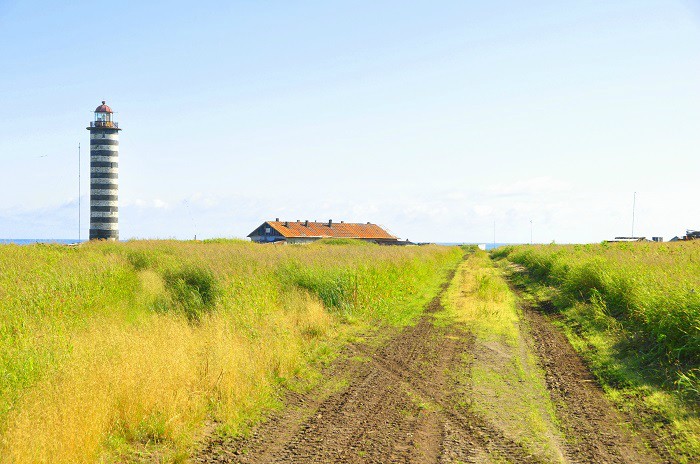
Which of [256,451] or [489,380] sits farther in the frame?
[489,380]

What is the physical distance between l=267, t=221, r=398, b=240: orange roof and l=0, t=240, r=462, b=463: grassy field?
205 feet

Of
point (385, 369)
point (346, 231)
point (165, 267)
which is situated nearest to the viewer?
point (385, 369)

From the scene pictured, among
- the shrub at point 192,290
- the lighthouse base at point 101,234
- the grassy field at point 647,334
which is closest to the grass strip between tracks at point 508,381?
the grassy field at point 647,334

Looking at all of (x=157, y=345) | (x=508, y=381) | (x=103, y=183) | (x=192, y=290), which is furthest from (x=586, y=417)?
(x=103, y=183)

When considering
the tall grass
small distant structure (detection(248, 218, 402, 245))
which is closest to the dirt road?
the tall grass

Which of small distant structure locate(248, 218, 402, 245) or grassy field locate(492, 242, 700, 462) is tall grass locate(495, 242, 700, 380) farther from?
small distant structure locate(248, 218, 402, 245)

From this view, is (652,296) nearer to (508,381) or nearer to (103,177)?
(508,381)

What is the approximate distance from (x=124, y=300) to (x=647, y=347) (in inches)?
447

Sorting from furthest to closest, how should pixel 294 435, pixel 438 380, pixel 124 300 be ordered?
pixel 124 300 < pixel 438 380 < pixel 294 435

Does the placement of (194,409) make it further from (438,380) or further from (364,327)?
(364,327)

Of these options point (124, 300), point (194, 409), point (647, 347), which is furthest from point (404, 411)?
point (124, 300)

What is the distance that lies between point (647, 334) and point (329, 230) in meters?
76.5

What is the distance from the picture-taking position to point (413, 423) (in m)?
6.45

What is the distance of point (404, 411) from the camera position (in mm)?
6875
